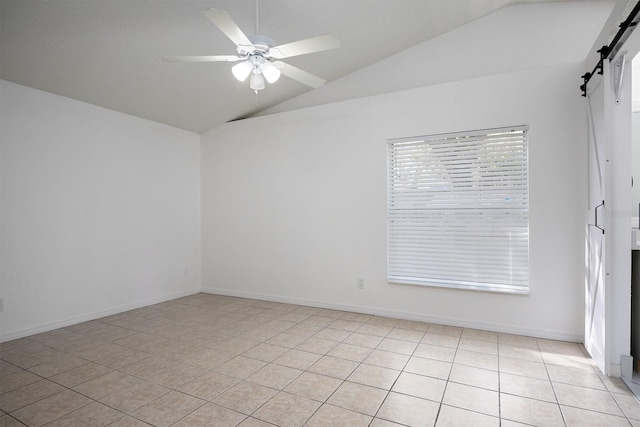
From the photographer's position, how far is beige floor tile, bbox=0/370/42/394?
7.98 feet

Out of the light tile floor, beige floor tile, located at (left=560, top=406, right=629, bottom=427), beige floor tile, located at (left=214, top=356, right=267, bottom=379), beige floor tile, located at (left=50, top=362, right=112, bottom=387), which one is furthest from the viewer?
beige floor tile, located at (left=214, top=356, right=267, bottom=379)

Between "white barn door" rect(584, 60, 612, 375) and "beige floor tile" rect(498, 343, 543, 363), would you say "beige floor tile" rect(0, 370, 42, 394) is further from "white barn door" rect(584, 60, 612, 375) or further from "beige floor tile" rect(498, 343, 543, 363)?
"white barn door" rect(584, 60, 612, 375)

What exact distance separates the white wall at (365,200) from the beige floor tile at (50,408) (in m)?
2.70

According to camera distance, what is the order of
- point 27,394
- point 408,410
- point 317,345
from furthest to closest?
point 317,345, point 27,394, point 408,410

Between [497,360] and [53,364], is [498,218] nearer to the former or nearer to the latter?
[497,360]

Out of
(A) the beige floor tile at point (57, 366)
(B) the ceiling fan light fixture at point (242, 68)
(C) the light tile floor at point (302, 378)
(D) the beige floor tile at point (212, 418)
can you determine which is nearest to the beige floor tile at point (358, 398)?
(C) the light tile floor at point (302, 378)

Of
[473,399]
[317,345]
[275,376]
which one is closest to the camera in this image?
[473,399]

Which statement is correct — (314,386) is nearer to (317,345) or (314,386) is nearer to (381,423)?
(381,423)

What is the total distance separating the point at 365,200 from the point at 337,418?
8.44ft

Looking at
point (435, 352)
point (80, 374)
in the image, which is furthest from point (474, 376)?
point (80, 374)

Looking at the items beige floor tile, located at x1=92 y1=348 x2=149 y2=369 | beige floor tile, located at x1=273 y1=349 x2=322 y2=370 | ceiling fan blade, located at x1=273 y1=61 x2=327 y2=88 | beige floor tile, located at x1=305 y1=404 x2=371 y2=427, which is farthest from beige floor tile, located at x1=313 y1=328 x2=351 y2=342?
ceiling fan blade, located at x1=273 y1=61 x2=327 y2=88

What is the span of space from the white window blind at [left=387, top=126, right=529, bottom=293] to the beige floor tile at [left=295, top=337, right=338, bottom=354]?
46.3 inches

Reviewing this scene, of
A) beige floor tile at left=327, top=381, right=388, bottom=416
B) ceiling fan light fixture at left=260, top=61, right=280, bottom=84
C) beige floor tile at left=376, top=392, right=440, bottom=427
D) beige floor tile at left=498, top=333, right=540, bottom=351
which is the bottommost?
beige floor tile at left=327, top=381, right=388, bottom=416

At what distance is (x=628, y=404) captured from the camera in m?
2.14
